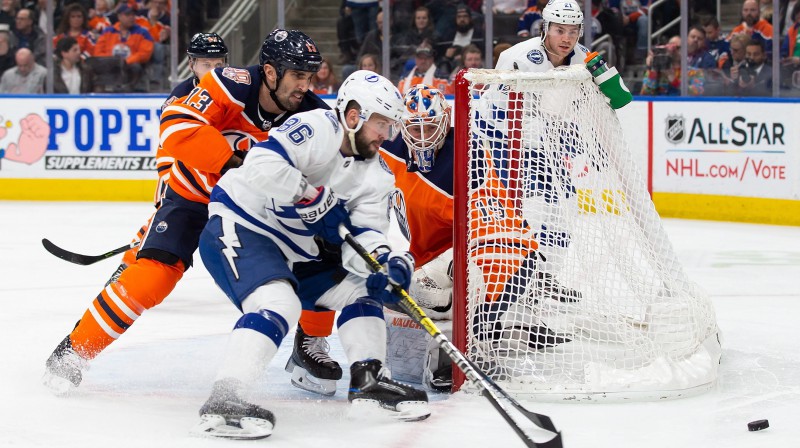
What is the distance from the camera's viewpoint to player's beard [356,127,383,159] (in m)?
3.07

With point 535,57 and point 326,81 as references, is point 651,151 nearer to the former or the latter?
point 326,81

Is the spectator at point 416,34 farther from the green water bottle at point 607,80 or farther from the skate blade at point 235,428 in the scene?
the skate blade at point 235,428

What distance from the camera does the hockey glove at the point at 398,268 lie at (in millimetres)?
2971

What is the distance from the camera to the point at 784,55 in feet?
25.2

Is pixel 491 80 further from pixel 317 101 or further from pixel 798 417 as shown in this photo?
pixel 798 417

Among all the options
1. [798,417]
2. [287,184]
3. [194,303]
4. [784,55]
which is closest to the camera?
[287,184]

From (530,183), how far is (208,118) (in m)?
0.95

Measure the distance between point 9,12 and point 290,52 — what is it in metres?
6.34

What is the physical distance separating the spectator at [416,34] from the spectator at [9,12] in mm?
2916

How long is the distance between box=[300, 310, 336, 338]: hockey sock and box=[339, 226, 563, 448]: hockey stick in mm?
464

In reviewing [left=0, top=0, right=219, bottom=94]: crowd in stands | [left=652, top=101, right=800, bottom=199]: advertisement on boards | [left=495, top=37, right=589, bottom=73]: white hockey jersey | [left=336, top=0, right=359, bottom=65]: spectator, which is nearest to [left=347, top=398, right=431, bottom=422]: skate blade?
[left=495, top=37, right=589, bottom=73]: white hockey jersey

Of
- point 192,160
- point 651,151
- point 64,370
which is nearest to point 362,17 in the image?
point 651,151

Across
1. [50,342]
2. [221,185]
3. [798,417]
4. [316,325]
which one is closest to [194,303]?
[50,342]

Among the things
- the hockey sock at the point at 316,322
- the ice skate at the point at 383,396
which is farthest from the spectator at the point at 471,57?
the ice skate at the point at 383,396
